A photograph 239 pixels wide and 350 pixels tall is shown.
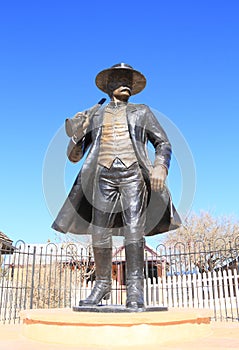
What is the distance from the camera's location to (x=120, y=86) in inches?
174

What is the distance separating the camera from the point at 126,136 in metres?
4.16

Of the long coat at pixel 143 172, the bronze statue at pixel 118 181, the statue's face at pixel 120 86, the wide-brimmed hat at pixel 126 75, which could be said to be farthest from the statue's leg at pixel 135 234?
the wide-brimmed hat at pixel 126 75

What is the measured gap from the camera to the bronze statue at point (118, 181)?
151 inches

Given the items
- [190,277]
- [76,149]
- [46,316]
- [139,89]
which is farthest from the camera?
[190,277]

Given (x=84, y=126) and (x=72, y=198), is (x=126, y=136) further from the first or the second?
(x=72, y=198)

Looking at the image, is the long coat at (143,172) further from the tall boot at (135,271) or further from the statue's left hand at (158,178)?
the tall boot at (135,271)

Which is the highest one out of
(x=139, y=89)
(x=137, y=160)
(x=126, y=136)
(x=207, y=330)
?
(x=139, y=89)

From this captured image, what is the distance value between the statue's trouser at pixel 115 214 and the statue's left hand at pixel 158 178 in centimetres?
21

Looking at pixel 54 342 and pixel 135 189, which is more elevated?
pixel 135 189

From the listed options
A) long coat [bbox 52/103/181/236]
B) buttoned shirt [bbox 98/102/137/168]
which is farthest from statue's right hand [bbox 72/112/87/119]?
buttoned shirt [bbox 98/102/137/168]

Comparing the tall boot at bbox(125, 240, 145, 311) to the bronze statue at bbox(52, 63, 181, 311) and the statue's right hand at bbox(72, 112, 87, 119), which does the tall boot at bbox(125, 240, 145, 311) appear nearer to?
the bronze statue at bbox(52, 63, 181, 311)

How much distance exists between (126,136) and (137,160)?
346 mm

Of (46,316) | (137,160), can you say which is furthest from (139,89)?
(46,316)

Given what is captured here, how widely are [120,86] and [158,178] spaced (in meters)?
1.43
